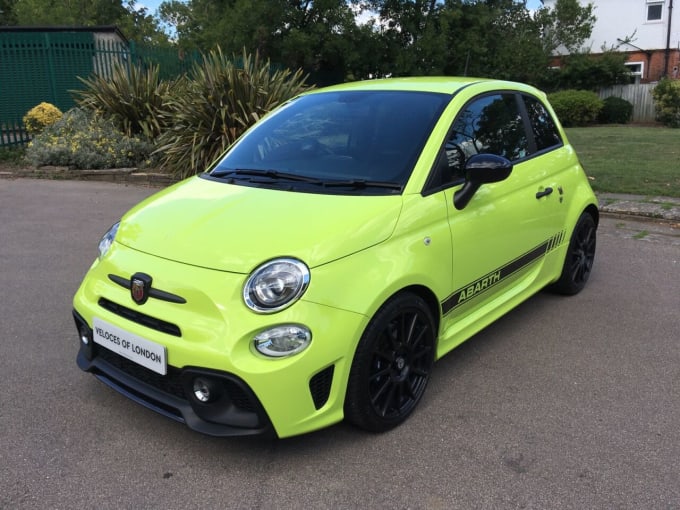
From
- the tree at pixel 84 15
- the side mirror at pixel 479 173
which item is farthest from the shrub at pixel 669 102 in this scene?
the tree at pixel 84 15

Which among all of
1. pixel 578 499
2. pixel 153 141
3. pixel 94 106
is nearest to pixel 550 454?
pixel 578 499

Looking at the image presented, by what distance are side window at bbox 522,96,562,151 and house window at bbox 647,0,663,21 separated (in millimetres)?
29870

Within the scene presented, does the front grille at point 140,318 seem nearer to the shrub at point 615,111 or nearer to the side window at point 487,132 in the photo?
the side window at point 487,132

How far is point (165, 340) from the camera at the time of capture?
259cm

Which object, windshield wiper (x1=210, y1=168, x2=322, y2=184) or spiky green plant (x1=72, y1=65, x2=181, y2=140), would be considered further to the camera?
spiky green plant (x1=72, y1=65, x2=181, y2=140)

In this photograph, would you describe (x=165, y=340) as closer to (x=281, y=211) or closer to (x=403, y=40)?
(x=281, y=211)

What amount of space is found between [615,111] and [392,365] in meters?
24.1

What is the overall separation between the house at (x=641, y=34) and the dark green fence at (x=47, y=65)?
956 inches

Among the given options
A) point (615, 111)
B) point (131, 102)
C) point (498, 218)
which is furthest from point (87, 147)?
point (615, 111)

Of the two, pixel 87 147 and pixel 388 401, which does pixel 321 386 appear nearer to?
pixel 388 401

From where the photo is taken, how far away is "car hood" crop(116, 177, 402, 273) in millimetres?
2662

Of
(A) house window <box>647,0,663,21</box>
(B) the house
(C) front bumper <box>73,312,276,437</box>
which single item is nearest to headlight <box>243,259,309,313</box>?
(C) front bumper <box>73,312,276,437</box>

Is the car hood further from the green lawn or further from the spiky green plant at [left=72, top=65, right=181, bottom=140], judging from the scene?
the spiky green plant at [left=72, top=65, right=181, bottom=140]

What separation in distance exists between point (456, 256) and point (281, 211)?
0.99 metres
